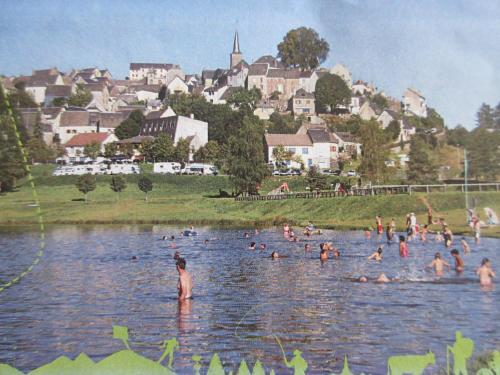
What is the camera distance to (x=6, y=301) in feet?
86.0

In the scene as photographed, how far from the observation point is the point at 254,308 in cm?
2355

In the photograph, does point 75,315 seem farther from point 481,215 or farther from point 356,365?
point 481,215

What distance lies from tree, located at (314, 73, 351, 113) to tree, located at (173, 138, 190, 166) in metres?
46.7

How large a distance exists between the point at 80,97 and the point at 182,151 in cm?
5464

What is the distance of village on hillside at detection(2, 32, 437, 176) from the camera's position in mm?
113188

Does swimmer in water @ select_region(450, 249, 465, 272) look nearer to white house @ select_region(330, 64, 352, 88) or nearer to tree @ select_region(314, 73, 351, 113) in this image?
tree @ select_region(314, 73, 351, 113)

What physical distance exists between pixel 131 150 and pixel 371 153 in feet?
185

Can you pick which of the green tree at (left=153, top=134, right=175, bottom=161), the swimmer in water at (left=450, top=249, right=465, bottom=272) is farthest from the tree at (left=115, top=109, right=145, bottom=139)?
the swimmer in water at (left=450, top=249, right=465, bottom=272)

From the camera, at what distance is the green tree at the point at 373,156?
6219 cm

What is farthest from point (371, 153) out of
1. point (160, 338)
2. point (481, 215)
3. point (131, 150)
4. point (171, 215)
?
point (131, 150)

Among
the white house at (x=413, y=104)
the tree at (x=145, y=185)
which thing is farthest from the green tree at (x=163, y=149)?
the white house at (x=413, y=104)

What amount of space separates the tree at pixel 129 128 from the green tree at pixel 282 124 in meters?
22.7

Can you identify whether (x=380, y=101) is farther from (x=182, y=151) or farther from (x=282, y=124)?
(x=182, y=151)

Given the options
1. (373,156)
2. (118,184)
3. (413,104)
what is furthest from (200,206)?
(413,104)
